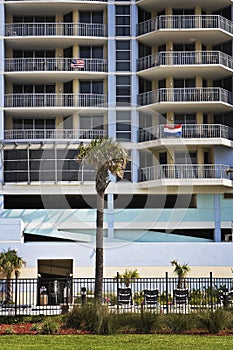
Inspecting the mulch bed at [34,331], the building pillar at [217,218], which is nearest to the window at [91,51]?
the building pillar at [217,218]

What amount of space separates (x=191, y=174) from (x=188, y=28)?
1033cm

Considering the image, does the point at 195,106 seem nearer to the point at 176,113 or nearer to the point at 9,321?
the point at 176,113

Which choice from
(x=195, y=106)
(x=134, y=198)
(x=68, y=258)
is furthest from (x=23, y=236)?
(x=195, y=106)

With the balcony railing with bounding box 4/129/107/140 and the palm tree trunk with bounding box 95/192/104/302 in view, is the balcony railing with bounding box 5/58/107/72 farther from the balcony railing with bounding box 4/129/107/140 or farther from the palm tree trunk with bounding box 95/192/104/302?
the palm tree trunk with bounding box 95/192/104/302

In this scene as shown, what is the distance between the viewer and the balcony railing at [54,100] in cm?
4978

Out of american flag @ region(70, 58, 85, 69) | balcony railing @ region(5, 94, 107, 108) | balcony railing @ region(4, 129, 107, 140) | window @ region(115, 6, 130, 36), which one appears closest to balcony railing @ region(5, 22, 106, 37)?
window @ region(115, 6, 130, 36)

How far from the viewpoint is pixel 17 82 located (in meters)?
50.9

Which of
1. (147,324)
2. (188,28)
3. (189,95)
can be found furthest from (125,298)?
(188,28)

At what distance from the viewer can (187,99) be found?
49438 millimetres

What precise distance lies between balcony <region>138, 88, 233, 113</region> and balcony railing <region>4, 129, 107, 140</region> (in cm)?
424

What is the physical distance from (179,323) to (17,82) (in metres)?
30.7

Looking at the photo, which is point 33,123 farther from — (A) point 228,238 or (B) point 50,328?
(B) point 50,328

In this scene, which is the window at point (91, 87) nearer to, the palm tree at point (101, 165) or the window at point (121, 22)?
the window at point (121, 22)

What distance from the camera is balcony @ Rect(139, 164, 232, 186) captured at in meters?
47.8
